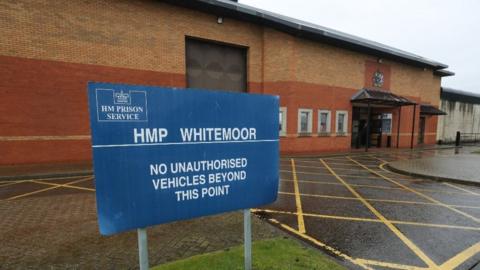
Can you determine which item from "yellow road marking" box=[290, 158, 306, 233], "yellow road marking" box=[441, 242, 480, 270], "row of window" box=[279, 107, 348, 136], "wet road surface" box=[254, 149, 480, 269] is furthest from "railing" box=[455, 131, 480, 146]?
"yellow road marking" box=[441, 242, 480, 270]

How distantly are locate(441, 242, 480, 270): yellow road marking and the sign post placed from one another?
9.28 ft

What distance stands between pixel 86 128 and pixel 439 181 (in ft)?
52.3

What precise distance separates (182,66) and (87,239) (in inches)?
473

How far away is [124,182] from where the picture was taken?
2107mm

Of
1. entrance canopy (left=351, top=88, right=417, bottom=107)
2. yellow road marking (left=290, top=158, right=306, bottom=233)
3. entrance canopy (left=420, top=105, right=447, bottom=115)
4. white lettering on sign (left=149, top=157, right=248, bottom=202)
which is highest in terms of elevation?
entrance canopy (left=351, top=88, right=417, bottom=107)

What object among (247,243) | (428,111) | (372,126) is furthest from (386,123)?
(247,243)

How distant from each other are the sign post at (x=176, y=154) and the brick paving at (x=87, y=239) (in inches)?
52.2

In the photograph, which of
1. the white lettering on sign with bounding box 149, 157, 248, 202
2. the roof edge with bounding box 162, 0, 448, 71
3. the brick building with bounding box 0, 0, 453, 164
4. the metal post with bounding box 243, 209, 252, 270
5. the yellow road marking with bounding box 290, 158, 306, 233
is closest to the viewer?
the white lettering on sign with bounding box 149, 157, 248, 202

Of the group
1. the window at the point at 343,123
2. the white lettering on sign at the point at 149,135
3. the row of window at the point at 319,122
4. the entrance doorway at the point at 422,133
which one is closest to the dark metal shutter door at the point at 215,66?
the row of window at the point at 319,122

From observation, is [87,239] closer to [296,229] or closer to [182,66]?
[296,229]

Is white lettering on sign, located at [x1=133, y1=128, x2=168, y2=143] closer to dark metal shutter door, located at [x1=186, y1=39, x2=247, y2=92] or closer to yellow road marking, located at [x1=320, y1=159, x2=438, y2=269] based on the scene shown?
yellow road marking, located at [x1=320, y1=159, x2=438, y2=269]

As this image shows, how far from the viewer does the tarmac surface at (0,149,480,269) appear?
3490 mm

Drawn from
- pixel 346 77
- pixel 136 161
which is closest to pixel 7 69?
pixel 136 161

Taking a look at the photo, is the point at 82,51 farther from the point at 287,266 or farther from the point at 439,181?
the point at 439,181
